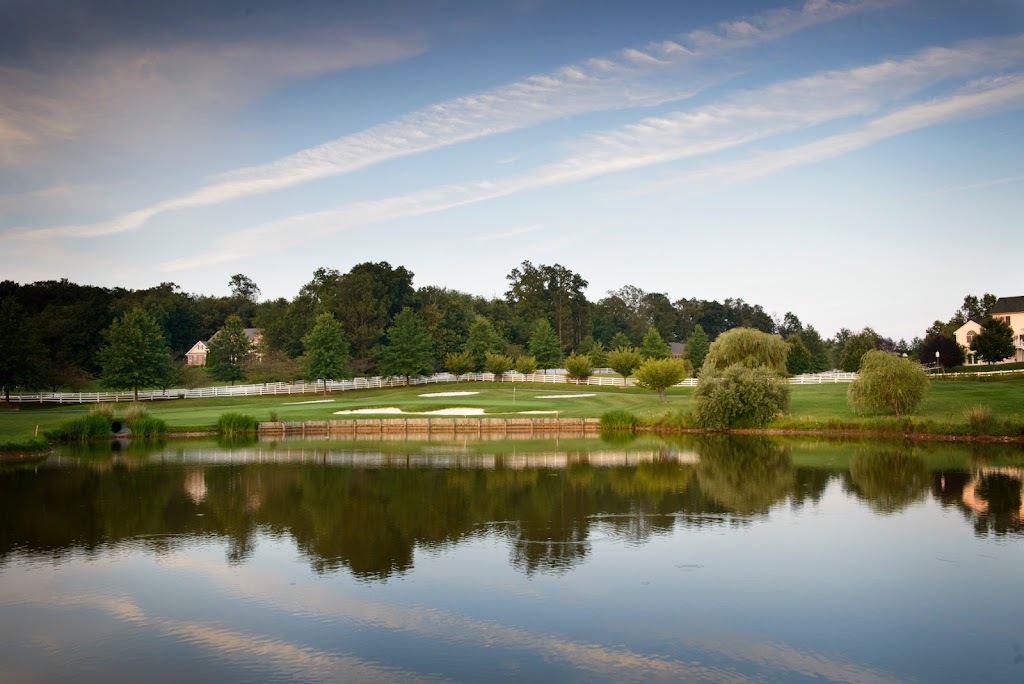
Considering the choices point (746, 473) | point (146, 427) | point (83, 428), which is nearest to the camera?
point (746, 473)

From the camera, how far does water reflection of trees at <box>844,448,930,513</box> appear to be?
84.1 feet

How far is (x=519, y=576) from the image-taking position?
1738cm

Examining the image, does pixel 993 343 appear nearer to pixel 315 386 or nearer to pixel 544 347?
pixel 544 347

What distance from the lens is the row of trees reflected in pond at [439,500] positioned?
2089 centimetres

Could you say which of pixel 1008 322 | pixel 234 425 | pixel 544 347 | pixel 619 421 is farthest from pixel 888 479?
pixel 1008 322

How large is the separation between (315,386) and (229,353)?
20.9m

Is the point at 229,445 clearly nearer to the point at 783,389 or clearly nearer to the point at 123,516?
the point at 123,516

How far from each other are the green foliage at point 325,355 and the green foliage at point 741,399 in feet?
142

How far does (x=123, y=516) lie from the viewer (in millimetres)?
24500

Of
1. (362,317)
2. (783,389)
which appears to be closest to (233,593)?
(783,389)

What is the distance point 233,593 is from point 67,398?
65.2 metres

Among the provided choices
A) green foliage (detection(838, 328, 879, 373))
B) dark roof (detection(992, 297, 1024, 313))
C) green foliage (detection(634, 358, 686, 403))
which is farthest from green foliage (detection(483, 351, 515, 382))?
dark roof (detection(992, 297, 1024, 313))

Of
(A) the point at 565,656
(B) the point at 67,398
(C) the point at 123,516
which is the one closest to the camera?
(A) the point at 565,656

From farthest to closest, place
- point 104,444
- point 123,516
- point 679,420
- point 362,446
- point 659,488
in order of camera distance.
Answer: point 679,420 < point 104,444 < point 362,446 < point 659,488 < point 123,516
